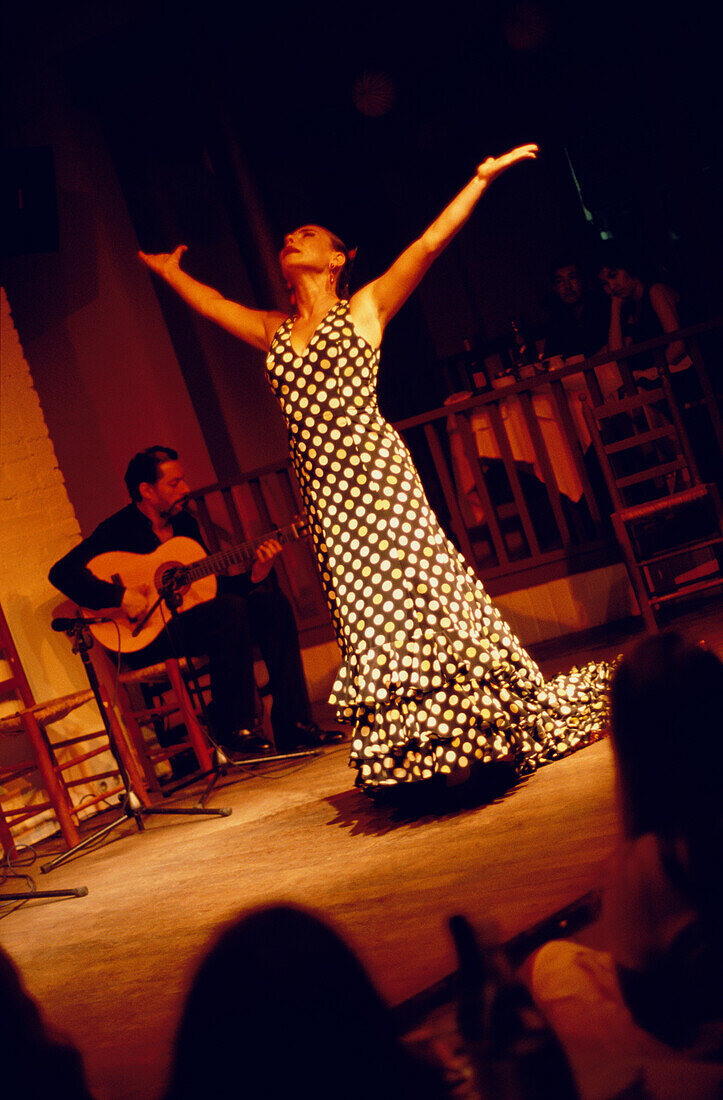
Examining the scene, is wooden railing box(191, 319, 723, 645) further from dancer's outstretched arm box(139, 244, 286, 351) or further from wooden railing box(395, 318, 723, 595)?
dancer's outstretched arm box(139, 244, 286, 351)

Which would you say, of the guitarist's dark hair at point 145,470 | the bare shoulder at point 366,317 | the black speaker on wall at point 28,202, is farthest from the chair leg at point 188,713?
the black speaker on wall at point 28,202

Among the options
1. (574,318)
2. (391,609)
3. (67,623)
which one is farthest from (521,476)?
(391,609)

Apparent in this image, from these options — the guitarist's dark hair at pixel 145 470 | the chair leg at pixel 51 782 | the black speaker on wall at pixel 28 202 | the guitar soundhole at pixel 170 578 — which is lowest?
the chair leg at pixel 51 782

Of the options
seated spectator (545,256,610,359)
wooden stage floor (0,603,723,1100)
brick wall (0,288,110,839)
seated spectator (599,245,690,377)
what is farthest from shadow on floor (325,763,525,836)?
seated spectator (545,256,610,359)

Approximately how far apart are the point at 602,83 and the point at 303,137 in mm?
2531

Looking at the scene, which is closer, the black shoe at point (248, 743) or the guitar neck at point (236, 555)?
the guitar neck at point (236, 555)

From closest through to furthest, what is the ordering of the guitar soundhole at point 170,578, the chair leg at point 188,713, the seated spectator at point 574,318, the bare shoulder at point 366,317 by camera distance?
the bare shoulder at point 366,317, the guitar soundhole at point 170,578, the chair leg at point 188,713, the seated spectator at point 574,318

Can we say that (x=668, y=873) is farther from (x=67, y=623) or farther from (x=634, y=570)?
(x=634, y=570)

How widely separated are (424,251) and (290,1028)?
244 centimetres

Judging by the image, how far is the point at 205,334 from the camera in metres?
7.04

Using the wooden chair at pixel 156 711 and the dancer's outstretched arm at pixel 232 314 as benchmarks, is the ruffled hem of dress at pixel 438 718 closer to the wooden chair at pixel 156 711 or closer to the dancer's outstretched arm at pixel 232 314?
the dancer's outstretched arm at pixel 232 314

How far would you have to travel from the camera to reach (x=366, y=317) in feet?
10.4

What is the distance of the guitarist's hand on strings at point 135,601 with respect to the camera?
4.49 m

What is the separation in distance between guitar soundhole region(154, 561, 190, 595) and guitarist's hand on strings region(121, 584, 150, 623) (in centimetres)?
7
